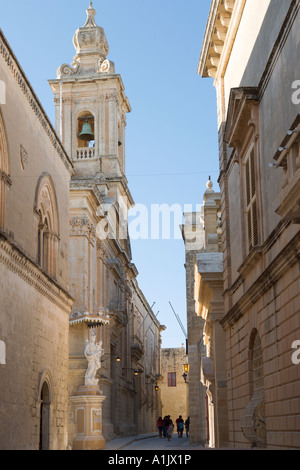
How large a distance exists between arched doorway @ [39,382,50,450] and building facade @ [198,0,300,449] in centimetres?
490

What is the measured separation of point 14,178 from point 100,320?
1455 centimetres

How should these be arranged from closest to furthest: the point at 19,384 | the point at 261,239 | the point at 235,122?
the point at 261,239
the point at 235,122
the point at 19,384

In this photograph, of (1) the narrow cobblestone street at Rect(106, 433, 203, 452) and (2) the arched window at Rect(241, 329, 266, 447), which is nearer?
(2) the arched window at Rect(241, 329, 266, 447)

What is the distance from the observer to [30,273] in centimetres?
1703

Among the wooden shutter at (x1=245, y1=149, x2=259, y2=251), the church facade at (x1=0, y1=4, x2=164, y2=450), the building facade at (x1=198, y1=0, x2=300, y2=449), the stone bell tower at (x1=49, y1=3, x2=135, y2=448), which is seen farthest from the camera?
the stone bell tower at (x1=49, y1=3, x2=135, y2=448)

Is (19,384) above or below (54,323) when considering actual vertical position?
below

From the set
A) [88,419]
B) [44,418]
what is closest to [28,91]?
[44,418]

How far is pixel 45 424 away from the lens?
61.5ft

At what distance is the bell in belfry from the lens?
126ft

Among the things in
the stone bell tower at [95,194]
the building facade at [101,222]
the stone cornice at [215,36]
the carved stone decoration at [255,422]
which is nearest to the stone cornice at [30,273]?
the carved stone decoration at [255,422]

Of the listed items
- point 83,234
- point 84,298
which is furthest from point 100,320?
point 83,234

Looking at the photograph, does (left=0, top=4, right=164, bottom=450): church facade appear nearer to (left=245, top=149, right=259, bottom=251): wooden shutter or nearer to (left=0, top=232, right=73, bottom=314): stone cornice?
(left=0, top=232, right=73, bottom=314): stone cornice

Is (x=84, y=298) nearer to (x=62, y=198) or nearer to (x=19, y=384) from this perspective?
(x=62, y=198)

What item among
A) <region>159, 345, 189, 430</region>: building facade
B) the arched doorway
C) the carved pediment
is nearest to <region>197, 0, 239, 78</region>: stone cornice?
the carved pediment
